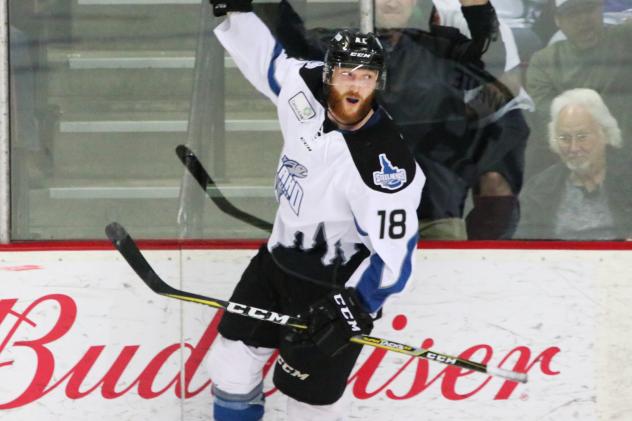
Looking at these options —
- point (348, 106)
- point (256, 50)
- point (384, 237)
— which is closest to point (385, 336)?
point (384, 237)

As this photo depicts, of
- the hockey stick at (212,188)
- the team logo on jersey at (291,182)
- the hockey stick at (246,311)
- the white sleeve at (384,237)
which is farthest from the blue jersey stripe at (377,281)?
the hockey stick at (212,188)

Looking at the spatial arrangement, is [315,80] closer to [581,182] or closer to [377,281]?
[377,281]

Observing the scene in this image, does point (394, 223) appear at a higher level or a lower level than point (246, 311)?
higher

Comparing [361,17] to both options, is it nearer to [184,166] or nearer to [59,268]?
[184,166]

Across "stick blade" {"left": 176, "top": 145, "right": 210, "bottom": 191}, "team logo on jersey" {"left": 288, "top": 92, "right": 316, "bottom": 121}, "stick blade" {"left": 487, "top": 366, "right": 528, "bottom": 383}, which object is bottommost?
"stick blade" {"left": 487, "top": 366, "right": 528, "bottom": 383}

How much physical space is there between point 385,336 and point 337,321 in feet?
1.93

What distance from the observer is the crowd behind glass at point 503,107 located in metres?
4.00

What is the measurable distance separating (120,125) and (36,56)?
0.34 m

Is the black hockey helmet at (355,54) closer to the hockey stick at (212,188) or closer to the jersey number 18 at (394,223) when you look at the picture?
the jersey number 18 at (394,223)

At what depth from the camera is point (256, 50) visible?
3775mm

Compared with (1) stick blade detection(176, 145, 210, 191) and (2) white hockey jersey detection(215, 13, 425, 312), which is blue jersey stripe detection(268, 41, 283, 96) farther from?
(1) stick blade detection(176, 145, 210, 191)

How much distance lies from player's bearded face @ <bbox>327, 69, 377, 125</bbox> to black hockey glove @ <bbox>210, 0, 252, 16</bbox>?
391mm

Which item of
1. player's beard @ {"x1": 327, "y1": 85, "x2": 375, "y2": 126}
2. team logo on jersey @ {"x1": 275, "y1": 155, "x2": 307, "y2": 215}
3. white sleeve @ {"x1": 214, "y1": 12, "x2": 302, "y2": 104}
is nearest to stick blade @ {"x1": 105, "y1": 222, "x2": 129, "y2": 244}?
team logo on jersey @ {"x1": 275, "y1": 155, "x2": 307, "y2": 215}

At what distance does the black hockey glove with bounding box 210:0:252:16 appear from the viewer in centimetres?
366
